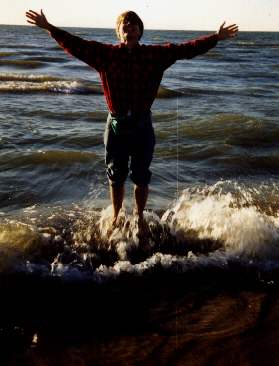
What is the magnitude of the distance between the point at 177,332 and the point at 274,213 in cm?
278

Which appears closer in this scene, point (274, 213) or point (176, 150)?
point (274, 213)

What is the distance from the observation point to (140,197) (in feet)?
16.1

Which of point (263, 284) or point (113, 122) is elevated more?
point (113, 122)

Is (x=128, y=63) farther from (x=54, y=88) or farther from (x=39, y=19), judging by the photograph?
(x=54, y=88)

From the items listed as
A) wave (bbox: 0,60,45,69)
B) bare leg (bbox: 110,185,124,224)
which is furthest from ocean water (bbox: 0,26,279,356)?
wave (bbox: 0,60,45,69)

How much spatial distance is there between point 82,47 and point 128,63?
1.40ft

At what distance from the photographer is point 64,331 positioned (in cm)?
342

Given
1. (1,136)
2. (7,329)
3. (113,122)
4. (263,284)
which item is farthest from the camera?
(1,136)

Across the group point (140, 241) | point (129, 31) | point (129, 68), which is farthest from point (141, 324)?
point (129, 31)

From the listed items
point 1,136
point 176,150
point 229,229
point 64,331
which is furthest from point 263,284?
point 1,136

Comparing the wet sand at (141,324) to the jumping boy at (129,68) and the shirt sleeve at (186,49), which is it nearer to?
the jumping boy at (129,68)

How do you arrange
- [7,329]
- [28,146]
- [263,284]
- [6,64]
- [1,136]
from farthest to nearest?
[6,64] < [1,136] < [28,146] < [263,284] < [7,329]

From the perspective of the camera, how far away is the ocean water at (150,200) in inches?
172

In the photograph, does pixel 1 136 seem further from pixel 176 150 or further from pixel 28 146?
pixel 176 150
